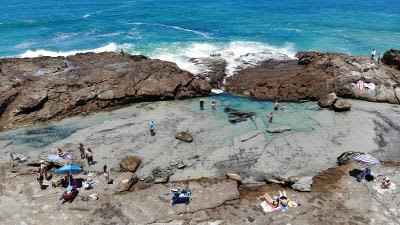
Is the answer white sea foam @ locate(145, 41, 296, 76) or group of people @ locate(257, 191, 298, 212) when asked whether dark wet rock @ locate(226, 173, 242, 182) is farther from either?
white sea foam @ locate(145, 41, 296, 76)

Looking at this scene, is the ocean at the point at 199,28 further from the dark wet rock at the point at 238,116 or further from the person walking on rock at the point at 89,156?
the person walking on rock at the point at 89,156

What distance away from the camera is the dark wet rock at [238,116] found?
34.0 meters

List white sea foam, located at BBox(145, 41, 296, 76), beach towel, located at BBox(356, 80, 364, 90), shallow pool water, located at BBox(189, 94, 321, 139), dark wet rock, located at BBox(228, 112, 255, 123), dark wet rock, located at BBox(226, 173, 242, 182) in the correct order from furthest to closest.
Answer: white sea foam, located at BBox(145, 41, 296, 76) < beach towel, located at BBox(356, 80, 364, 90) < dark wet rock, located at BBox(228, 112, 255, 123) < shallow pool water, located at BBox(189, 94, 321, 139) < dark wet rock, located at BBox(226, 173, 242, 182)

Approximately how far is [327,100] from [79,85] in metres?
24.3

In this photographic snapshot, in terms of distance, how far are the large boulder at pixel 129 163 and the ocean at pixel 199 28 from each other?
19.8 meters

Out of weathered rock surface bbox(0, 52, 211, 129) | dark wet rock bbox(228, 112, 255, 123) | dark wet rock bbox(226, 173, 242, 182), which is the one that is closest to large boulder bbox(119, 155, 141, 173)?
dark wet rock bbox(226, 173, 242, 182)

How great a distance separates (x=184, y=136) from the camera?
3077 cm

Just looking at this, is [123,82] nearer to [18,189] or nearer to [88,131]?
[88,131]

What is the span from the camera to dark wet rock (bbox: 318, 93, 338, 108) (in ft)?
119

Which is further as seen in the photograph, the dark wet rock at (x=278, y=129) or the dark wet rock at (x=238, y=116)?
the dark wet rock at (x=238, y=116)

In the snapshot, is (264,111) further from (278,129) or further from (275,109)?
(278,129)

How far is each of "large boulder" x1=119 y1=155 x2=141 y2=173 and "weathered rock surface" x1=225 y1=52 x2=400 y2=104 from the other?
53.5 feet

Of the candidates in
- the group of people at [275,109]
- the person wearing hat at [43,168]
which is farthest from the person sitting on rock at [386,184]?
the person wearing hat at [43,168]

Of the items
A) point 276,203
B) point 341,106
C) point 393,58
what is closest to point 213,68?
point 341,106
